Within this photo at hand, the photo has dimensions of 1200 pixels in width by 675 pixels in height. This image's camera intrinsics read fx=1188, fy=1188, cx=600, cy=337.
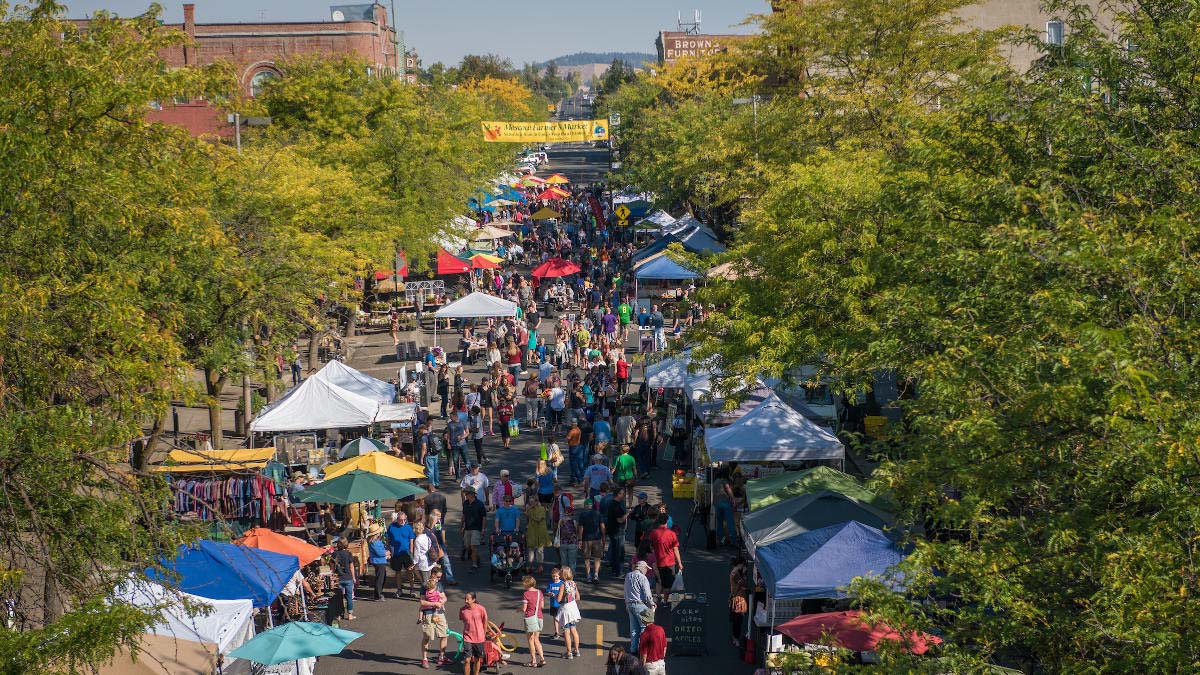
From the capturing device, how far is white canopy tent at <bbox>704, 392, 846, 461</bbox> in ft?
61.7

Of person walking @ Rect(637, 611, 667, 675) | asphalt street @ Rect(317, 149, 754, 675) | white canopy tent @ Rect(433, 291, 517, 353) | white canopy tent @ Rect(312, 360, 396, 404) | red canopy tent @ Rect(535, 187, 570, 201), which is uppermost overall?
red canopy tent @ Rect(535, 187, 570, 201)

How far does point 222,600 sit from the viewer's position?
13406 mm

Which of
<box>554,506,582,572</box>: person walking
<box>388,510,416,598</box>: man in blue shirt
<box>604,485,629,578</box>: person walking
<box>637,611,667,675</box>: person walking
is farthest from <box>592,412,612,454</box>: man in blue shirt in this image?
<box>637,611,667,675</box>: person walking

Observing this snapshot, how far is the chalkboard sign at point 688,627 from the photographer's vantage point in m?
14.9

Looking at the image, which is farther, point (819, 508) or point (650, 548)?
point (650, 548)

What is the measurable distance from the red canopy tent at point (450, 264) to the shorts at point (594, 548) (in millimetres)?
26144

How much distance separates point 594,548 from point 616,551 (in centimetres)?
60

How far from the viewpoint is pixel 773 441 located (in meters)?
19.0

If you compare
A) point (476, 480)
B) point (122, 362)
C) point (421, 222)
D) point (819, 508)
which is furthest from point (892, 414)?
point (122, 362)

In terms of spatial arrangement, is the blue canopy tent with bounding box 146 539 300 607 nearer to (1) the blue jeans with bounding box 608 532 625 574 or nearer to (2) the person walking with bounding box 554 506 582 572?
A: (2) the person walking with bounding box 554 506 582 572

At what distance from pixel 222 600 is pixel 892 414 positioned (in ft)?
63.1

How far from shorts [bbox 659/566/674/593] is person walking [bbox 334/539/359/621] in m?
4.35

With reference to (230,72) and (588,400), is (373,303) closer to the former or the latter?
(588,400)

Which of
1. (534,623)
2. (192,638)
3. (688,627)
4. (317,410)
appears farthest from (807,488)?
(317,410)
